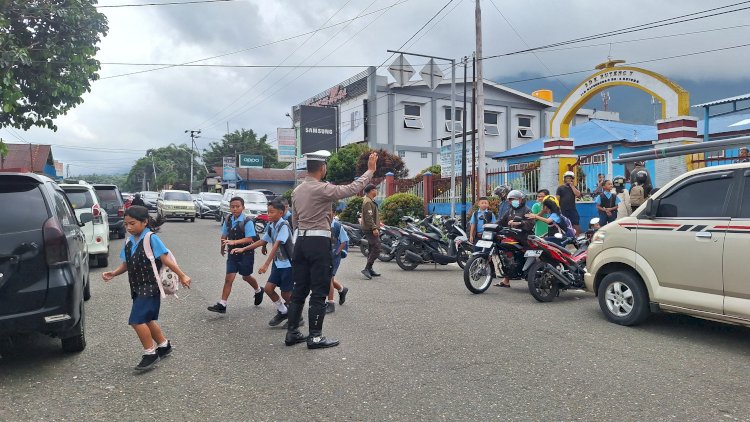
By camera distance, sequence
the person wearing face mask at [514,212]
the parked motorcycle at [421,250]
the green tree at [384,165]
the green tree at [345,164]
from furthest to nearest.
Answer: the green tree at [345,164], the green tree at [384,165], the parked motorcycle at [421,250], the person wearing face mask at [514,212]

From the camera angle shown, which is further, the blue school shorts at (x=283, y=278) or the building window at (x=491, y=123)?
the building window at (x=491, y=123)

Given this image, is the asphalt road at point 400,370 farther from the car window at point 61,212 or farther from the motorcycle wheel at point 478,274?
the car window at point 61,212

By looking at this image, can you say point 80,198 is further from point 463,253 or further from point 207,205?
point 207,205

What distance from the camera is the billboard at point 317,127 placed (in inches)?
1484

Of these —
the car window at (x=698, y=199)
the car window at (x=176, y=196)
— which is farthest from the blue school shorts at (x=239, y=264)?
the car window at (x=176, y=196)

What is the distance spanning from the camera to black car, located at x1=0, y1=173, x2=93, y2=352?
420 centimetres

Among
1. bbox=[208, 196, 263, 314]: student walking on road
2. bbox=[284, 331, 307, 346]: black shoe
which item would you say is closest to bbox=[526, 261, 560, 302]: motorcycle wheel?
bbox=[284, 331, 307, 346]: black shoe

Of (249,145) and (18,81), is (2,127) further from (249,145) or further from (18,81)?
(249,145)

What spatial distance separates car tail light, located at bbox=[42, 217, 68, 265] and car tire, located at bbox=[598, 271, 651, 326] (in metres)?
5.48

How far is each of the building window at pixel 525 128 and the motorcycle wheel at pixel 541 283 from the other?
30374 millimetres

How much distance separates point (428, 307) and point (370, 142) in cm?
2621

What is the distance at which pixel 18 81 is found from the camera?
10688mm

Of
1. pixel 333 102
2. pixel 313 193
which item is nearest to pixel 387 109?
pixel 333 102

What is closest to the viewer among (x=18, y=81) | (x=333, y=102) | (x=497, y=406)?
(x=497, y=406)
